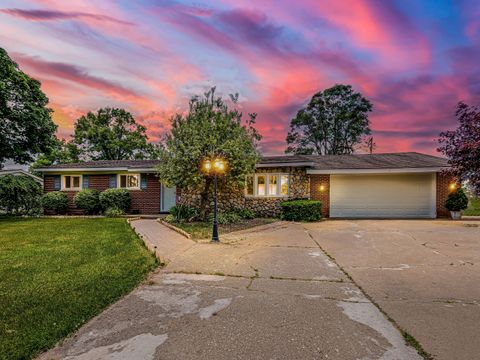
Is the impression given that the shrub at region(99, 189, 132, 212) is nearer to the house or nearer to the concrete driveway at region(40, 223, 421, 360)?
the house

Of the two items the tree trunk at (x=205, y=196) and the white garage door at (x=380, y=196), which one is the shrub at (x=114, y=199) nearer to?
the tree trunk at (x=205, y=196)

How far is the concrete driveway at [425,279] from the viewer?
9.27 ft

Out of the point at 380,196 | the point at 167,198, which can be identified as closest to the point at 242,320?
the point at 167,198

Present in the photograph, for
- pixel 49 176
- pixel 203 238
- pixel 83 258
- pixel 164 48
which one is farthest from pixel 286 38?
pixel 49 176

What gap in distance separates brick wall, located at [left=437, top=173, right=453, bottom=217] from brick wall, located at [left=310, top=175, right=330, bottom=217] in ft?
19.1

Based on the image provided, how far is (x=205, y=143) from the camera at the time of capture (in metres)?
11.1

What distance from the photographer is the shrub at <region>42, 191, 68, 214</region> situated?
15.7 m

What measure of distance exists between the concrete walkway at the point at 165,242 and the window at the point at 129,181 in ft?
23.1

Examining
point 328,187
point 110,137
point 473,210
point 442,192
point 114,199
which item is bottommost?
point 473,210

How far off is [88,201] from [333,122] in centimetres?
2904

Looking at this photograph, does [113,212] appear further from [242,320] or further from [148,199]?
[242,320]

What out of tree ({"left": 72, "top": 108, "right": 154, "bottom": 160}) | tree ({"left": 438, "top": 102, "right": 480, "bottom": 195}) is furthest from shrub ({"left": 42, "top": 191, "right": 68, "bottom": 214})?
tree ({"left": 438, "top": 102, "right": 480, "bottom": 195})

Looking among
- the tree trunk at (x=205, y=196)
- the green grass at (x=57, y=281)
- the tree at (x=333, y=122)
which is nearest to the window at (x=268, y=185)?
the tree trunk at (x=205, y=196)

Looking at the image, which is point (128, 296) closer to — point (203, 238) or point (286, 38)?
point (203, 238)
